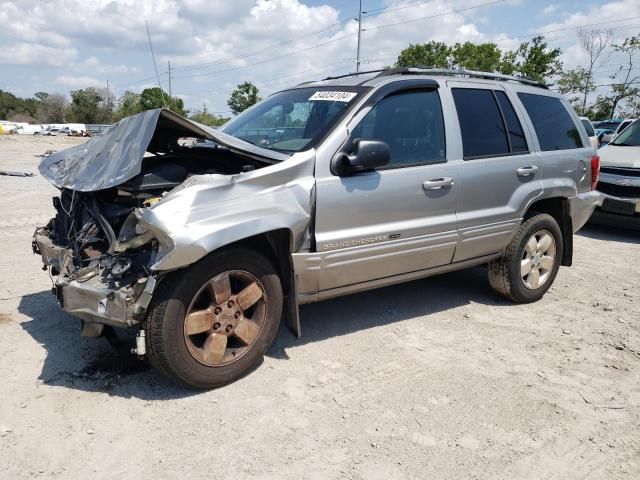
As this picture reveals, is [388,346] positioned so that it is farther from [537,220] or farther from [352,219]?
[537,220]

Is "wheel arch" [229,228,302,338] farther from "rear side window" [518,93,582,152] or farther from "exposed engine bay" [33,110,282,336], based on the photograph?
"rear side window" [518,93,582,152]

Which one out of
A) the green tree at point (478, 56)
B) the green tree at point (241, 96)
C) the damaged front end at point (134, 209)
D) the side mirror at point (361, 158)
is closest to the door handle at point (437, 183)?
the side mirror at point (361, 158)

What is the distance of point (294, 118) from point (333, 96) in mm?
357

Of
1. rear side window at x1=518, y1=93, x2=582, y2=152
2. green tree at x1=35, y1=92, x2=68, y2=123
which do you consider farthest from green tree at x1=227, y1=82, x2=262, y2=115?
rear side window at x1=518, y1=93, x2=582, y2=152

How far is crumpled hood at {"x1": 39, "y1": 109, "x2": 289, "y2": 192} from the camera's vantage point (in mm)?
3082

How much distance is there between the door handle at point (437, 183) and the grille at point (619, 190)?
5.38 meters

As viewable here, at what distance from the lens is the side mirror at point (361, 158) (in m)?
3.33

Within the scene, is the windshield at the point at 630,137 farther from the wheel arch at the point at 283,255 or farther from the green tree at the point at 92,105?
the green tree at the point at 92,105

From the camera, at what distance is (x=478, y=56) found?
3725 centimetres

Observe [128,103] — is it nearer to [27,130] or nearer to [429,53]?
[27,130]

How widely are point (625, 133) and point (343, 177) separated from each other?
7.92 metres

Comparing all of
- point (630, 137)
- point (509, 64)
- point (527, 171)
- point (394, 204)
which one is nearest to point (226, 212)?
point (394, 204)

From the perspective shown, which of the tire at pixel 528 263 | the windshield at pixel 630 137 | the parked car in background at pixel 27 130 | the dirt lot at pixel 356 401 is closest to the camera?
the dirt lot at pixel 356 401

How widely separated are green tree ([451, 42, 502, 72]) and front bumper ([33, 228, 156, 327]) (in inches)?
1473
